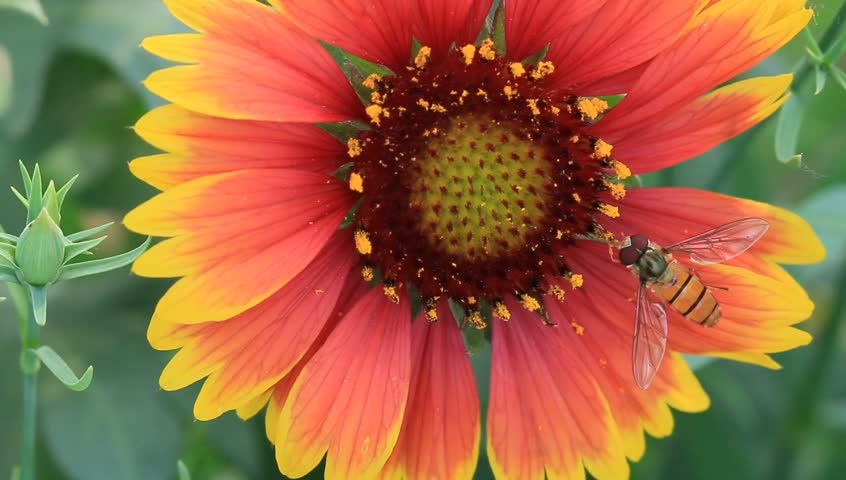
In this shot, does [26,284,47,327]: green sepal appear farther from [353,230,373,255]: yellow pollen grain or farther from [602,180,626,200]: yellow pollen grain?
[602,180,626,200]: yellow pollen grain

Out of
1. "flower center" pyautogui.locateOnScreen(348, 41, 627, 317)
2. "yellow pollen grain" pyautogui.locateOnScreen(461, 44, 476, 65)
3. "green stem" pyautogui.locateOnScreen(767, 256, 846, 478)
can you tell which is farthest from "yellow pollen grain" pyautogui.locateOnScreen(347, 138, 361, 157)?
"green stem" pyautogui.locateOnScreen(767, 256, 846, 478)

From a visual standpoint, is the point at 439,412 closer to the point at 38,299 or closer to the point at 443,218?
the point at 443,218

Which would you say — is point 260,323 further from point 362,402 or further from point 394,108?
point 394,108

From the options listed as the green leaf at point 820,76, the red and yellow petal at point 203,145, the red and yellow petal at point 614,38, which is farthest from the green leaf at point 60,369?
the green leaf at point 820,76

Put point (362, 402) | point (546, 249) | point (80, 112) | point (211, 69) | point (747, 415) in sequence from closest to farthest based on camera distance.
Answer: point (211, 69), point (362, 402), point (546, 249), point (80, 112), point (747, 415)

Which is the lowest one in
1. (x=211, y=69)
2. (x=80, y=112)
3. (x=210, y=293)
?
(x=80, y=112)

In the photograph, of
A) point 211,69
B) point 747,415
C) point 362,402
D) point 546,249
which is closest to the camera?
point 211,69

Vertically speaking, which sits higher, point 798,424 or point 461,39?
point 461,39

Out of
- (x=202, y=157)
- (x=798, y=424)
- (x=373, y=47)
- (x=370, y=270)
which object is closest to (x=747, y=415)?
(x=798, y=424)
